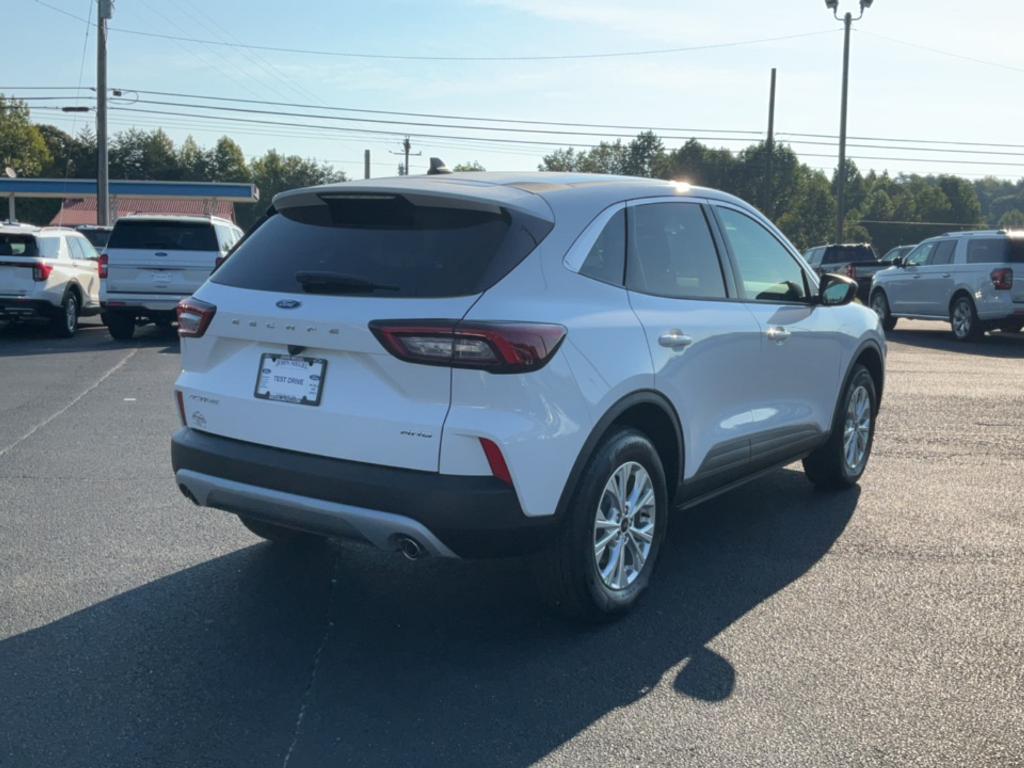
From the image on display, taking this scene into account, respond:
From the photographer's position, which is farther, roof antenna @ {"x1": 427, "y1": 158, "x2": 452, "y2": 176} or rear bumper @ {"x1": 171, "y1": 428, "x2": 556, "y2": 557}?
roof antenna @ {"x1": 427, "y1": 158, "x2": 452, "y2": 176}

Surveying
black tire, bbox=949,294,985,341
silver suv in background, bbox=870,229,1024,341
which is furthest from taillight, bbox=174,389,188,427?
black tire, bbox=949,294,985,341

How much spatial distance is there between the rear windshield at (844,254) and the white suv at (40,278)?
2187 centimetres

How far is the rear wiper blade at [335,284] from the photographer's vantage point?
168 inches

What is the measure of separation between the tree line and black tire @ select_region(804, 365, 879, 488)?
81950 mm

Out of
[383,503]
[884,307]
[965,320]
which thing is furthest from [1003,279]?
[383,503]

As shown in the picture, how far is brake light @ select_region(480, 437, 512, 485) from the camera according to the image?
4023 mm

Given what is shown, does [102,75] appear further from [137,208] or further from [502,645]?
[137,208]

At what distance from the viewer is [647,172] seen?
123625 millimetres

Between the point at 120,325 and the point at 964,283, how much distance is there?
1414 centimetres

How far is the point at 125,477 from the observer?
7387 millimetres

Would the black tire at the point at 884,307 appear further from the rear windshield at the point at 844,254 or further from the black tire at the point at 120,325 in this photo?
the black tire at the point at 120,325

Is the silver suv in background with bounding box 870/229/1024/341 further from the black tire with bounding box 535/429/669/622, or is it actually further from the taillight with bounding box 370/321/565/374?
the taillight with bounding box 370/321/565/374

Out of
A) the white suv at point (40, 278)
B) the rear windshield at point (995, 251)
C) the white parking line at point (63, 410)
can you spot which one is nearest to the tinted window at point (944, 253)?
the rear windshield at point (995, 251)

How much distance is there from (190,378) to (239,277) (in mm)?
491
